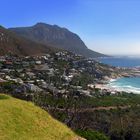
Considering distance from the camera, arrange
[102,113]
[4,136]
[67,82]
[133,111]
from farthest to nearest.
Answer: [67,82] < [133,111] < [102,113] < [4,136]

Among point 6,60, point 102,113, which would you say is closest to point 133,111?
point 102,113

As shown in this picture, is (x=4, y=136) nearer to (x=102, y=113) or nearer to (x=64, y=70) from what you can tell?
(x=102, y=113)

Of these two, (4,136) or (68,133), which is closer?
(4,136)

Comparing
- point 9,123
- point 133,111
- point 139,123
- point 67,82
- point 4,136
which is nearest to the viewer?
point 4,136

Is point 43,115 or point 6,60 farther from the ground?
point 43,115

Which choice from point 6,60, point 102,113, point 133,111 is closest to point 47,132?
point 102,113

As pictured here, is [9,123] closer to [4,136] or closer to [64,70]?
[4,136]
